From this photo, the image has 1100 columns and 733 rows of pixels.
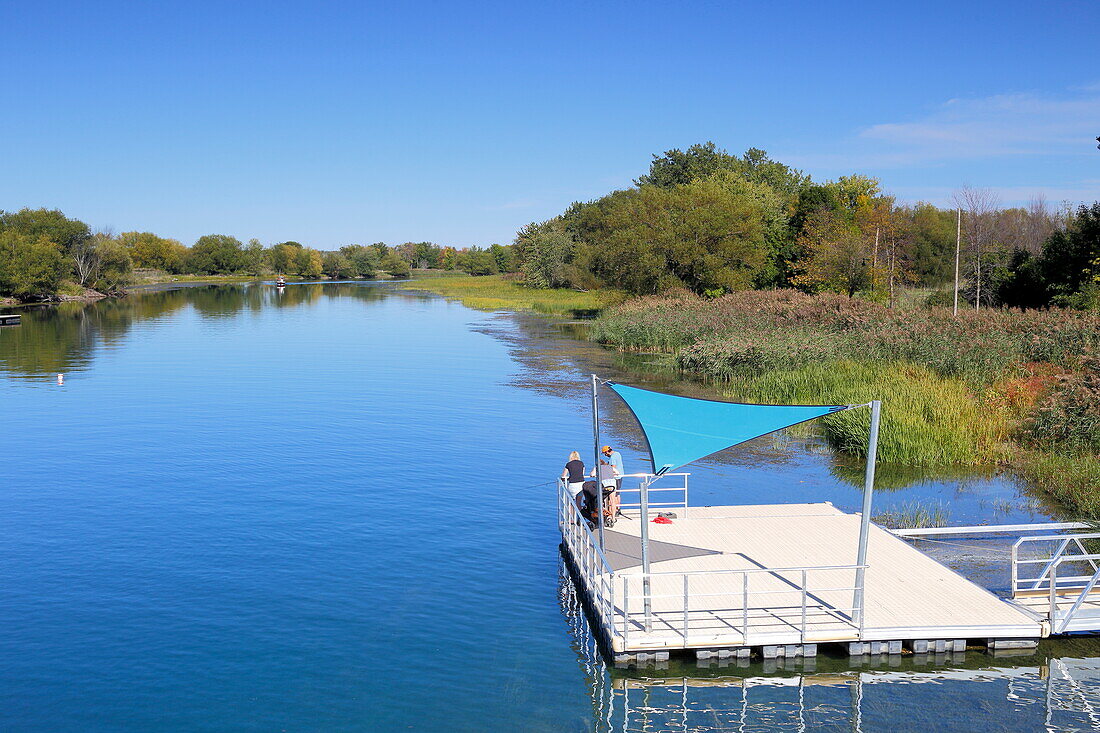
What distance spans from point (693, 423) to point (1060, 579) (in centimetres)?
681

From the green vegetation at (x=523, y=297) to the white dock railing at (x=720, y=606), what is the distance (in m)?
68.1

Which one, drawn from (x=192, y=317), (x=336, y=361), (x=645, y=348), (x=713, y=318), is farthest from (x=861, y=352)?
(x=192, y=317)

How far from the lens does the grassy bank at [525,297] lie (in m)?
99.0

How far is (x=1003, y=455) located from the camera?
91.7ft

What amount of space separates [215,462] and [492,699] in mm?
18892

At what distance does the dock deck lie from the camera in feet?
48.6

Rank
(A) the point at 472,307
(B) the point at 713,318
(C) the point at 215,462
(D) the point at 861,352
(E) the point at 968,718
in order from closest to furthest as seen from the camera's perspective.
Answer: (E) the point at 968,718
(C) the point at 215,462
(D) the point at 861,352
(B) the point at 713,318
(A) the point at 472,307

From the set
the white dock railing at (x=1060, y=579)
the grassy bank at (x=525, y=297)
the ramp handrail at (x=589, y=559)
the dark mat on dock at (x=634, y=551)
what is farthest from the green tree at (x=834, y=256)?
the dark mat on dock at (x=634, y=551)

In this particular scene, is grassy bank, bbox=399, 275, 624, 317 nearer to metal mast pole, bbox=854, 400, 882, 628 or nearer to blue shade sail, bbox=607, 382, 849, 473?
blue shade sail, bbox=607, 382, 849, 473

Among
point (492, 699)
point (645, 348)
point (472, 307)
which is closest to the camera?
point (492, 699)

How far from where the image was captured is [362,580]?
63.0 feet

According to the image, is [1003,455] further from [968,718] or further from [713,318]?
[713,318]

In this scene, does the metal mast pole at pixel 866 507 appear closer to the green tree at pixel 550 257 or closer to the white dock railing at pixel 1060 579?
the white dock railing at pixel 1060 579

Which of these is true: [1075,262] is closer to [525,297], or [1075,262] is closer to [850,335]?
[850,335]
